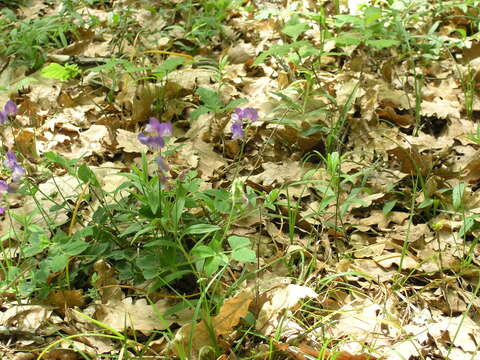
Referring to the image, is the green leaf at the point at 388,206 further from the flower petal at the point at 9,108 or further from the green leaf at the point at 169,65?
the flower petal at the point at 9,108

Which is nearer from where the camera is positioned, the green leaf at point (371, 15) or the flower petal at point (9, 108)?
the flower petal at point (9, 108)

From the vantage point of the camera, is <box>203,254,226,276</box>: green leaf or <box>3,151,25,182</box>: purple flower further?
<box>3,151,25,182</box>: purple flower

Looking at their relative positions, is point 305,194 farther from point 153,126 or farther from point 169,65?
point 169,65

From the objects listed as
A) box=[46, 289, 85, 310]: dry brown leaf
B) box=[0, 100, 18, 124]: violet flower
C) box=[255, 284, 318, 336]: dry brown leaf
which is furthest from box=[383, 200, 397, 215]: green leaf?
box=[0, 100, 18, 124]: violet flower

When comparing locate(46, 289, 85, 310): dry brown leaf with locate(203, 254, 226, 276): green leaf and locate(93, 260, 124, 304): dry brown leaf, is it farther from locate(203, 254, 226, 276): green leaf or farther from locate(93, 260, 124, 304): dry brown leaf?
locate(203, 254, 226, 276): green leaf

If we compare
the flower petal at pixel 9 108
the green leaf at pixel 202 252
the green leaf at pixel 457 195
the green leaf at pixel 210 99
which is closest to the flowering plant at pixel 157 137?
the green leaf at pixel 202 252

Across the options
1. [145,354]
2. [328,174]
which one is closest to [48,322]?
[145,354]

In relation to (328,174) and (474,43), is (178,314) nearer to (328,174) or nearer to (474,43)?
(328,174)
